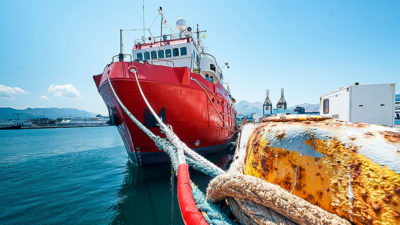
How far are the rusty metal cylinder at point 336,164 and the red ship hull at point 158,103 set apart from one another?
4.80 meters

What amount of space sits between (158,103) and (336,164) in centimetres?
526

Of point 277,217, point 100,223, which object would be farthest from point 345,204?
point 100,223

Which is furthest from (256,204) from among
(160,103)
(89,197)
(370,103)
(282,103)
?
(282,103)

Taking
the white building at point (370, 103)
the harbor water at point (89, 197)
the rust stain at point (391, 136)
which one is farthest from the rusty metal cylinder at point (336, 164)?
the white building at point (370, 103)

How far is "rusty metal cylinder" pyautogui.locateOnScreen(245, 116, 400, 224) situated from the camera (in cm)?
72

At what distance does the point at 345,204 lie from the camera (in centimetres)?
83

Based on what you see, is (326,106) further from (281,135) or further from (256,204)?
(256,204)

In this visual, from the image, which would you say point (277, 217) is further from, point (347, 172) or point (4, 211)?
point (4, 211)

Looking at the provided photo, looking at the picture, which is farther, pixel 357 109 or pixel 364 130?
pixel 357 109

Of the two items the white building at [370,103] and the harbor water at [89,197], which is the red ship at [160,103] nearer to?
the harbor water at [89,197]

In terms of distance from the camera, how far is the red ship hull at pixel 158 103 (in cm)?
536

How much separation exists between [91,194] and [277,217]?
242 inches

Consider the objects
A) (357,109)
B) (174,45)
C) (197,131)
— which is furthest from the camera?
(174,45)

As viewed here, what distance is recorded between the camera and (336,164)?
893 mm
